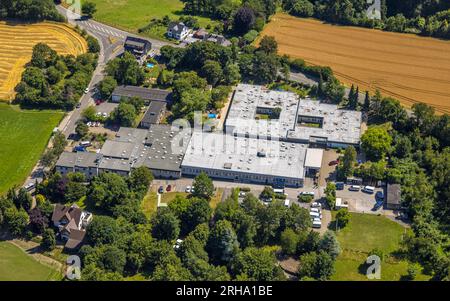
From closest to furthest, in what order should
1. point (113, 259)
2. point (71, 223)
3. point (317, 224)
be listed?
point (113, 259) → point (71, 223) → point (317, 224)

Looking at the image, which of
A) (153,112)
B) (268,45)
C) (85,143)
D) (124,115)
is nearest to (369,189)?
(153,112)

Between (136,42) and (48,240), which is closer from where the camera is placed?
(48,240)

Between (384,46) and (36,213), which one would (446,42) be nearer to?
(384,46)

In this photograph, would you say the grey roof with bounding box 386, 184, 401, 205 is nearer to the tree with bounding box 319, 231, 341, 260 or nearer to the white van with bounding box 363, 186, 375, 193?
the white van with bounding box 363, 186, 375, 193

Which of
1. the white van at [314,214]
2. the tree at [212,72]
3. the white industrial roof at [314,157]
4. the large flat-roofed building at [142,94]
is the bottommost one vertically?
the white van at [314,214]

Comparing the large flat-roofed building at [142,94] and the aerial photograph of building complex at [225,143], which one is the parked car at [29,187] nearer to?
the aerial photograph of building complex at [225,143]

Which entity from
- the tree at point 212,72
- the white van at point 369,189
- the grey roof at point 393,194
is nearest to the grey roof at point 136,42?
the tree at point 212,72

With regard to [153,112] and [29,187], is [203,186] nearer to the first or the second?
[153,112]
